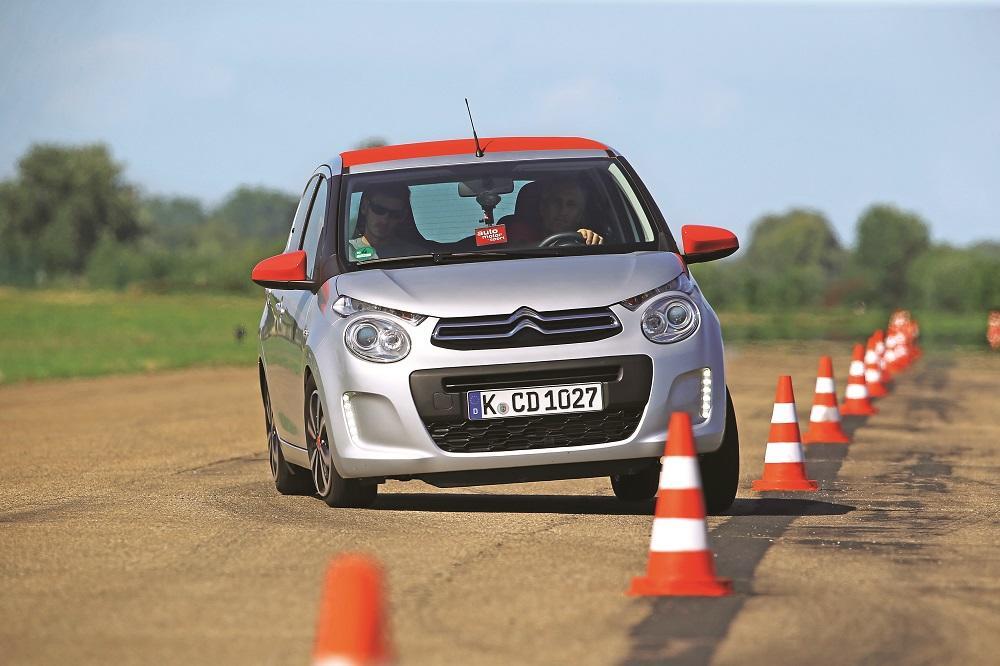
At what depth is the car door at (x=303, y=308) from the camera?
31.2 ft

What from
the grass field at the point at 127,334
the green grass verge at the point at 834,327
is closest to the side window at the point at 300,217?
the grass field at the point at 127,334

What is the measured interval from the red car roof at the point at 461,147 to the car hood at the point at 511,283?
1142 mm

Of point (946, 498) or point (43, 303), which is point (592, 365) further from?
point (43, 303)

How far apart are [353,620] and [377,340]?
4.94 meters

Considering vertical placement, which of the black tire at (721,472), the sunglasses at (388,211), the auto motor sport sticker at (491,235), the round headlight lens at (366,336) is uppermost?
the sunglasses at (388,211)

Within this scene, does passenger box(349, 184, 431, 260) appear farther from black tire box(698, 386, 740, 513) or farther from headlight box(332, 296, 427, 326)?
black tire box(698, 386, 740, 513)

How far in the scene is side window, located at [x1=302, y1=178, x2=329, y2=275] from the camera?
994 centimetres

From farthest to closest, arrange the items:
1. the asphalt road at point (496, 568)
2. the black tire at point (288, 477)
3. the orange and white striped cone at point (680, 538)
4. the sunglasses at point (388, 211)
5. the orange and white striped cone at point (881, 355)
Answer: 1. the orange and white striped cone at point (881, 355)
2. the black tire at point (288, 477)
3. the sunglasses at point (388, 211)
4. the orange and white striped cone at point (680, 538)
5. the asphalt road at point (496, 568)

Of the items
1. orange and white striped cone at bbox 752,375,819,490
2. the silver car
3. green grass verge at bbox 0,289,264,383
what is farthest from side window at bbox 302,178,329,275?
green grass verge at bbox 0,289,264,383

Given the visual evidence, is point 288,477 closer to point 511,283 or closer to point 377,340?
point 377,340

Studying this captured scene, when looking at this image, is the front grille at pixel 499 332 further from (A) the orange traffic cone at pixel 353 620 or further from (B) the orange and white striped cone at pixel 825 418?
(B) the orange and white striped cone at pixel 825 418

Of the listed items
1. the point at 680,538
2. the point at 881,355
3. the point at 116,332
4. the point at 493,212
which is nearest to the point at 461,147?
the point at 493,212

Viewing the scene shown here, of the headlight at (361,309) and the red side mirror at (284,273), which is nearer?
the headlight at (361,309)

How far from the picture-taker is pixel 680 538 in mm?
6793
